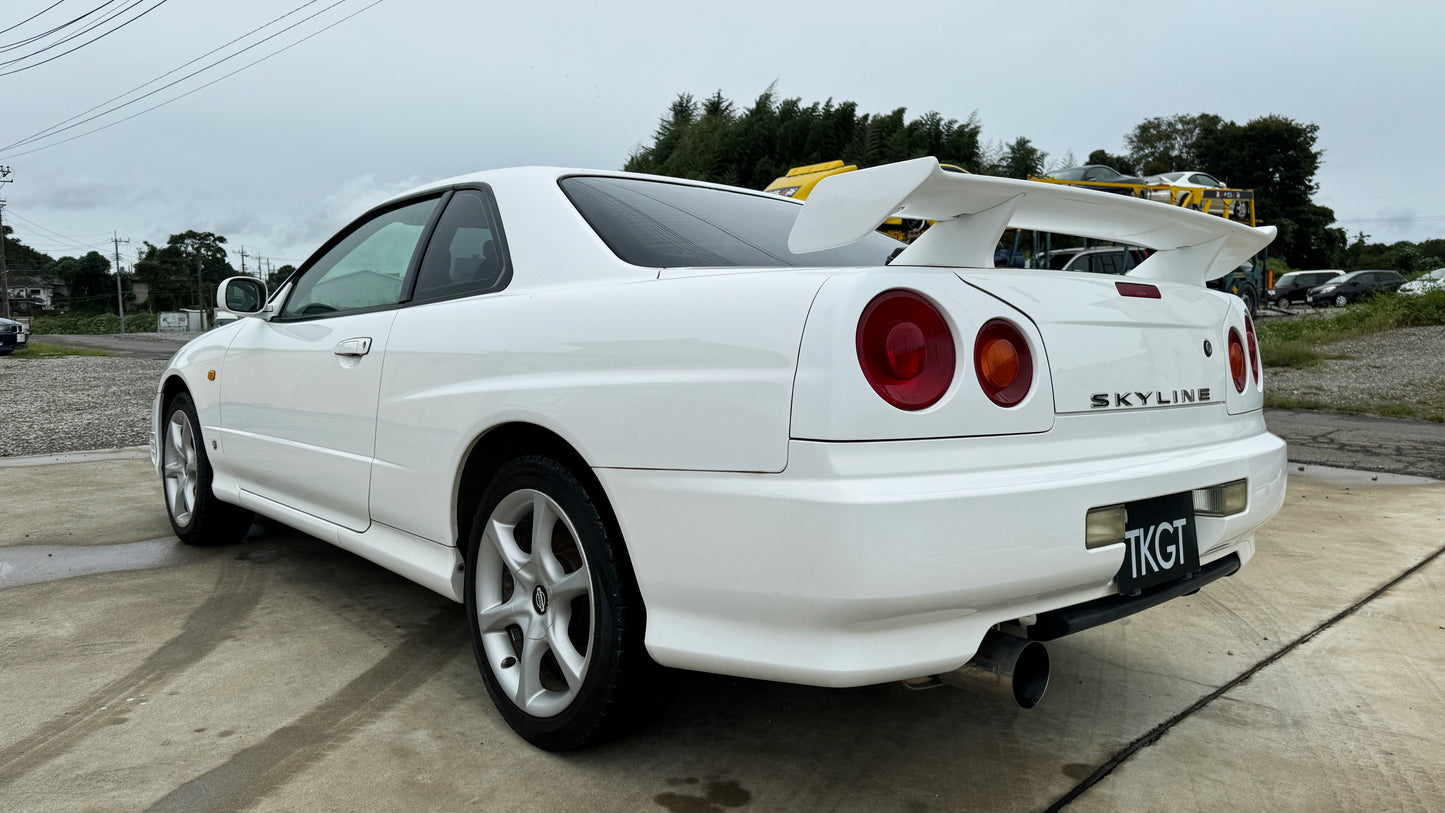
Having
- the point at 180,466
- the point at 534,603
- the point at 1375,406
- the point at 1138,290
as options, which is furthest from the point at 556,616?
the point at 1375,406

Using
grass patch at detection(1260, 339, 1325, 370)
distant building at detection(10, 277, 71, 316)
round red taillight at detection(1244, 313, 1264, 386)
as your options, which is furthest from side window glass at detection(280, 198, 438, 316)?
distant building at detection(10, 277, 71, 316)

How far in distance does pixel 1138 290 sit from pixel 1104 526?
607 mm

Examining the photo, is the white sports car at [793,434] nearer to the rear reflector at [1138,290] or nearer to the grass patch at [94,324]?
the rear reflector at [1138,290]

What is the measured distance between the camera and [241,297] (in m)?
3.57

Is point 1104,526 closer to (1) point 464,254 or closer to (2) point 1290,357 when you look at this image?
(1) point 464,254

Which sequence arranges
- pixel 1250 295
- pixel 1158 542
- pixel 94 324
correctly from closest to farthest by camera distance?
pixel 1158 542, pixel 1250 295, pixel 94 324

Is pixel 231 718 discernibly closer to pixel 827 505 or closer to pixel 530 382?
pixel 530 382

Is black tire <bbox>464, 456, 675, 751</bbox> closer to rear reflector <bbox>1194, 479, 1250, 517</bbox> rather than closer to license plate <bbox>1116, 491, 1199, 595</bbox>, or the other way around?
license plate <bbox>1116, 491, 1199, 595</bbox>

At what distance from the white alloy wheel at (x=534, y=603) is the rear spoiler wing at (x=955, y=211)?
849mm

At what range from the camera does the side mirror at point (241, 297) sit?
3.54m

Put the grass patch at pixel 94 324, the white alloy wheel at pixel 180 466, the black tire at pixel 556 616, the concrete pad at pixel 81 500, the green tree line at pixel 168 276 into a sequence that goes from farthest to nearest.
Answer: the green tree line at pixel 168 276 < the grass patch at pixel 94 324 < the concrete pad at pixel 81 500 < the white alloy wheel at pixel 180 466 < the black tire at pixel 556 616

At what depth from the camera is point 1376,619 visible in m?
3.09

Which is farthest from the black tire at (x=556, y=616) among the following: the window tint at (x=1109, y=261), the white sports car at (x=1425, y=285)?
the white sports car at (x=1425, y=285)

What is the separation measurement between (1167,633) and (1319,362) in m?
11.1
